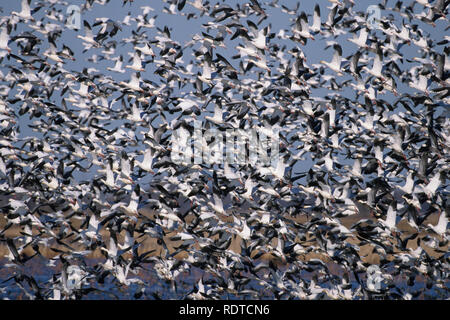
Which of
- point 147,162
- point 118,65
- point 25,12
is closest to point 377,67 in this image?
point 147,162

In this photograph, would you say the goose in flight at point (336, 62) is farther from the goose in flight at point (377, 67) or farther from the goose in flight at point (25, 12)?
the goose in flight at point (25, 12)

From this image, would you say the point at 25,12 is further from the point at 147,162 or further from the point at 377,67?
the point at 377,67

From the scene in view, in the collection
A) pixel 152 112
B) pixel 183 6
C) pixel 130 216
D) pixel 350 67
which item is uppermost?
pixel 183 6

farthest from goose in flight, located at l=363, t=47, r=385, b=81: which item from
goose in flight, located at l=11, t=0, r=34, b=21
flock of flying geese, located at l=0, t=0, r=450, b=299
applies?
goose in flight, located at l=11, t=0, r=34, b=21

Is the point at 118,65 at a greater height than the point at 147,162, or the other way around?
the point at 118,65

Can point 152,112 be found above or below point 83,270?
above

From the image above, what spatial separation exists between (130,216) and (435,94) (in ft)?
32.8

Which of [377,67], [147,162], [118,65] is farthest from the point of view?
[118,65]

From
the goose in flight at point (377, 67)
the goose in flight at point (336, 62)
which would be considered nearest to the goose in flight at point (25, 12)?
the goose in flight at point (336, 62)

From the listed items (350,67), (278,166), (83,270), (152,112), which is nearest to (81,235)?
(83,270)

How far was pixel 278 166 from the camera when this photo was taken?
17578 millimetres

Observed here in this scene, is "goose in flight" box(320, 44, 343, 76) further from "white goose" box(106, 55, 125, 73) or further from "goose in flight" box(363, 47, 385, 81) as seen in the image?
"white goose" box(106, 55, 125, 73)

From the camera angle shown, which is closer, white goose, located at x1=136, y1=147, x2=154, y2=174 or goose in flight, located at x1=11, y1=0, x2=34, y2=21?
white goose, located at x1=136, y1=147, x2=154, y2=174
